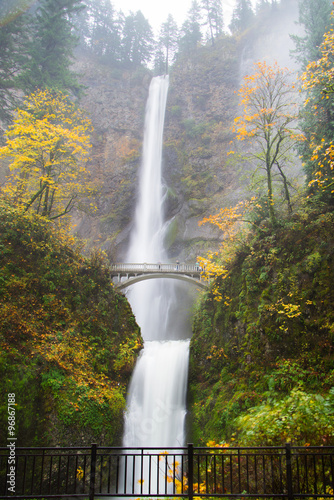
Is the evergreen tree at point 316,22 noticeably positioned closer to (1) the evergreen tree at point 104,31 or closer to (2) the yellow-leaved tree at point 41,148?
(2) the yellow-leaved tree at point 41,148

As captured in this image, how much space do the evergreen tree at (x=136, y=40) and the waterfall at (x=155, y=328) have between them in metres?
6.19

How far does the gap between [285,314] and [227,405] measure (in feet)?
11.5

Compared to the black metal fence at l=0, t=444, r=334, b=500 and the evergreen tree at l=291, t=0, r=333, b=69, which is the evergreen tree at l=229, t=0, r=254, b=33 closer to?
the evergreen tree at l=291, t=0, r=333, b=69

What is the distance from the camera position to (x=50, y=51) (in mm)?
19625

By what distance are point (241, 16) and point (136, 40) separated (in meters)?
17.1

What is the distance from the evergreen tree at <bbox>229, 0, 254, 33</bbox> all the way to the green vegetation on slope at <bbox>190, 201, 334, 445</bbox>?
158 feet

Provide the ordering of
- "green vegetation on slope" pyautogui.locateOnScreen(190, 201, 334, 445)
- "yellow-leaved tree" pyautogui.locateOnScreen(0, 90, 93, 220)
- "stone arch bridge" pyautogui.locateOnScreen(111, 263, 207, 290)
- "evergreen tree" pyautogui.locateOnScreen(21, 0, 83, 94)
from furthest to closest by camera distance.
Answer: "stone arch bridge" pyautogui.locateOnScreen(111, 263, 207, 290) < "evergreen tree" pyautogui.locateOnScreen(21, 0, 83, 94) < "yellow-leaved tree" pyautogui.locateOnScreen(0, 90, 93, 220) < "green vegetation on slope" pyautogui.locateOnScreen(190, 201, 334, 445)

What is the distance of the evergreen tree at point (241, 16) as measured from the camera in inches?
1879

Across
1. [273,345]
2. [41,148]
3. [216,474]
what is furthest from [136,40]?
[216,474]

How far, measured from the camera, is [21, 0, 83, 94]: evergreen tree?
18656 millimetres

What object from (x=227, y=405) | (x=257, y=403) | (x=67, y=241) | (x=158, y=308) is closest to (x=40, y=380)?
(x=227, y=405)

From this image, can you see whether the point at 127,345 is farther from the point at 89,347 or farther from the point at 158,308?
the point at 158,308

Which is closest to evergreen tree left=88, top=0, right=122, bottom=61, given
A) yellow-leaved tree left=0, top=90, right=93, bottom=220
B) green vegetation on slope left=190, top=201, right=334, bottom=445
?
yellow-leaved tree left=0, top=90, right=93, bottom=220

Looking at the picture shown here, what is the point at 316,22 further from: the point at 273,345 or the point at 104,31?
the point at 104,31
